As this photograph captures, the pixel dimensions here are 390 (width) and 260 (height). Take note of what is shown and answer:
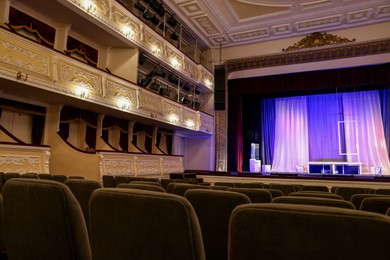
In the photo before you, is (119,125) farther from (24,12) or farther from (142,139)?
(24,12)

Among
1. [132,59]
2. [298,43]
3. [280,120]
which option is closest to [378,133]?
[280,120]

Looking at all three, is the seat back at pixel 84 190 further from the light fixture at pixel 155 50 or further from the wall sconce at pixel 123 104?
the light fixture at pixel 155 50

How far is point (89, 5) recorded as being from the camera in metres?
6.27

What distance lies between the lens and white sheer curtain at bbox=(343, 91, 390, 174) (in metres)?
10.5

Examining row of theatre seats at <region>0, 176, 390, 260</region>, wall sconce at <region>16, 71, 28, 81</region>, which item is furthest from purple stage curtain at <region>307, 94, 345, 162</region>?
row of theatre seats at <region>0, 176, 390, 260</region>

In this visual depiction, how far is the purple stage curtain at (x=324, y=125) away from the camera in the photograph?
11352 mm

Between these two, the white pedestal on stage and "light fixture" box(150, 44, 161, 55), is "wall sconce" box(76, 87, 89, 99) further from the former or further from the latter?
the white pedestal on stage

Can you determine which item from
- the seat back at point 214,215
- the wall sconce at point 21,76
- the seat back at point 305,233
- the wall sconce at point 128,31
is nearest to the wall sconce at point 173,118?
the wall sconce at point 128,31

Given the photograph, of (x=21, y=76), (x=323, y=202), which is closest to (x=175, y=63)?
(x=21, y=76)

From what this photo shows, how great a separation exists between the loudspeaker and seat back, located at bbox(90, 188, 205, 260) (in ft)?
34.7

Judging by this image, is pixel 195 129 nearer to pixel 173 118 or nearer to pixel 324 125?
pixel 173 118

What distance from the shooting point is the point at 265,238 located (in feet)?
2.51

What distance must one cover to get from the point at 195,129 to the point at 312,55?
191 inches

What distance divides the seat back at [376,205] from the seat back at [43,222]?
1.38 metres
